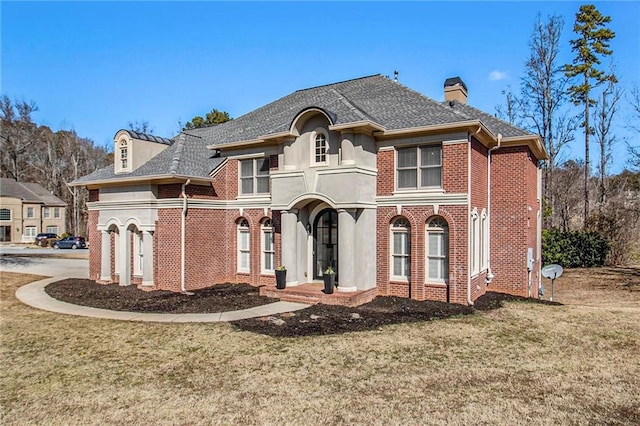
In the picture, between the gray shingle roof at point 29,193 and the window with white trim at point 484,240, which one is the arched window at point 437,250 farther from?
the gray shingle roof at point 29,193

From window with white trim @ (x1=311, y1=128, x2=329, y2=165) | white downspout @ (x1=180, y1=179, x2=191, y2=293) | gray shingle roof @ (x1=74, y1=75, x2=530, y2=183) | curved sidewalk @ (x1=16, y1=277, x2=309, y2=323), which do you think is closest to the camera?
curved sidewalk @ (x1=16, y1=277, x2=309, y2=323)

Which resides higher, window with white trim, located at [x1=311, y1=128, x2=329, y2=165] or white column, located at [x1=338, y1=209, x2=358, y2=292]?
window with white trim, located at [x1=311, y1=128, x2=329, y2=165]

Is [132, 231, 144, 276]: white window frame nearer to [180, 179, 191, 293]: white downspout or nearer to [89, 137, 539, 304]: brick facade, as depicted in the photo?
[89, 137, 539, 304]: brick facade

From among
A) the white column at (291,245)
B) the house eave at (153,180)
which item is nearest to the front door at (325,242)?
the white column at (291,245)

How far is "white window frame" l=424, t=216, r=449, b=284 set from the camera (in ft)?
43.4

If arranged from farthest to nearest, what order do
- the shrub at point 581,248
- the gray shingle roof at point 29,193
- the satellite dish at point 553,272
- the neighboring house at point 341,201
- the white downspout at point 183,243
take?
the gray shingle roof at point 29,193 → the shrub at point 581,248 → the white downspout at point 183,243 → the satellite dish at point 553,272 → the neighboring house at point 341,201

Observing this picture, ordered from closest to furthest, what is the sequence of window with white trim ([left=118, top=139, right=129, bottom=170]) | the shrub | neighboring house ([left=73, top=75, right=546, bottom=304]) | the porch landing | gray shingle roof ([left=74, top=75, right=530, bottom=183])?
the porch landing, neighboring house ([left=73, top=75, right=546, bottom=304]), gray shingle roof ([left=74, top=75, right=530, bottom=183]), window with white trim ([left=118, top=139, right=129, bottom=170]), the shrub

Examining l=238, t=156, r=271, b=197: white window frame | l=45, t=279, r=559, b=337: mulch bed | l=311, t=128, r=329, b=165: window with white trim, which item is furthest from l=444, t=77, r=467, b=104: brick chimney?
l=45, t=279, r=559, b=337: mulch bed

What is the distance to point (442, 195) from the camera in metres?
13.0

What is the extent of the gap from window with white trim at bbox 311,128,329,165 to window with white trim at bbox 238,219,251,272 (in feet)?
15.3

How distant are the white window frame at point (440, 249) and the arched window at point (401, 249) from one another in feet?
2.09

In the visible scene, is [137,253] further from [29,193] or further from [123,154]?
[29,193]

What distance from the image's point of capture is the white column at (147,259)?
15.6m

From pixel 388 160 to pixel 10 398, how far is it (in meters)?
11.4
